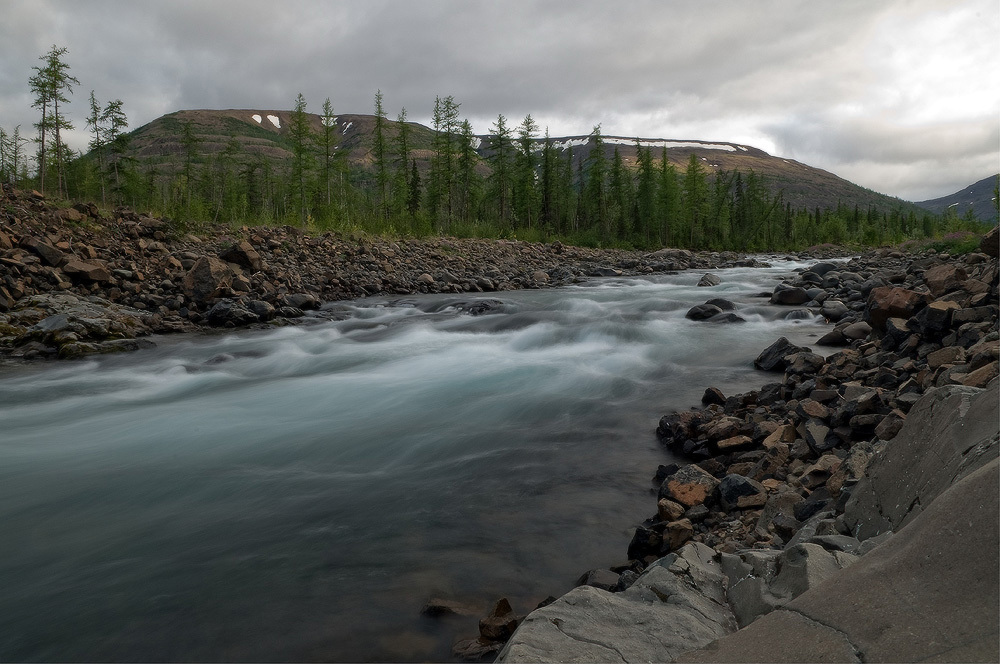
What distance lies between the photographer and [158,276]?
14672 mm

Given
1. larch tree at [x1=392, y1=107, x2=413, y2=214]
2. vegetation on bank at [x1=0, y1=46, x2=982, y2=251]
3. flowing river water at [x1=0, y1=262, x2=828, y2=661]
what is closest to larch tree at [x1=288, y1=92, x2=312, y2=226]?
vegetation on bank at [x1=0, y1=46, x2=982, y2=251]

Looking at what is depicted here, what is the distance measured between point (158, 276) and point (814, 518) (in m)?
15.8

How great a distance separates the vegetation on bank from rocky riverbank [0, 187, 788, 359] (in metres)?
2.64

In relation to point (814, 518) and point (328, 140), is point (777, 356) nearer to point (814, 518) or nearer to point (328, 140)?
point (814, 518)

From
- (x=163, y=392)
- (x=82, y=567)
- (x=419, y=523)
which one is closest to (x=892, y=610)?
(x=419, y=523)

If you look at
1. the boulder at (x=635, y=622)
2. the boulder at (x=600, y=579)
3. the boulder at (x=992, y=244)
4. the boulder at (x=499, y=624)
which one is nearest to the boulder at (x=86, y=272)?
the boulder at (x=499, y=624)

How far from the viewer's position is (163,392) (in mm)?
9180

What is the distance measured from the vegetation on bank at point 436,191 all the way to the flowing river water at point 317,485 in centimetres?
1203

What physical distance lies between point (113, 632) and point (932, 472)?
4.72 m

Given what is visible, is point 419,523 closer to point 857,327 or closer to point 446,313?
point 857,327

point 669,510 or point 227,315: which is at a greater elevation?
point 227,315

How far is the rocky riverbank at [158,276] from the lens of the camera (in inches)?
447

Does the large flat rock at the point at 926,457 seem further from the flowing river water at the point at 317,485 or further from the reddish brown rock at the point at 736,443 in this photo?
the reddish brown rock at the point at 736,443

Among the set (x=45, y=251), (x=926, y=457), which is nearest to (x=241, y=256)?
(x=45, y=251)
